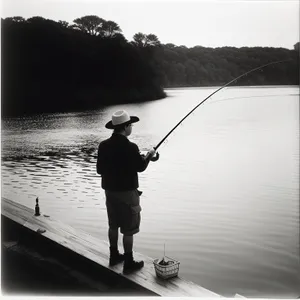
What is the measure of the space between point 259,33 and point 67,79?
193cm

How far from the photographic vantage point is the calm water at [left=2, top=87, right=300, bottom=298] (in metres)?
3.14

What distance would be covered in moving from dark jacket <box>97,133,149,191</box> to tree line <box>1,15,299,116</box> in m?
1.63

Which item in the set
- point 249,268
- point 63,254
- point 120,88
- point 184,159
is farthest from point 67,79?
point 249,268

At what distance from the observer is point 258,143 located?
4305 millimetres

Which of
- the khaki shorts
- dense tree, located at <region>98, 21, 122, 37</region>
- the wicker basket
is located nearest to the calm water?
dense tree, located at <region>98, 21, 122, 37</region>

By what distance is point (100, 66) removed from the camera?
12.7 feet

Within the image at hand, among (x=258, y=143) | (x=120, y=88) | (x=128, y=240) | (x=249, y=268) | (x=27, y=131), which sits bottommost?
(x=249, y=268)

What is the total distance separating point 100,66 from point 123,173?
2064 millimetres

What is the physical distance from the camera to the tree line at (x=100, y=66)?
3387 mm

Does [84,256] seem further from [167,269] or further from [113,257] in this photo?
[167,269]

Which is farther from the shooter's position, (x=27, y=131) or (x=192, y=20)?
(x=27, y=131)

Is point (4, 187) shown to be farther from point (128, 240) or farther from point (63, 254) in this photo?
point (128, 240)

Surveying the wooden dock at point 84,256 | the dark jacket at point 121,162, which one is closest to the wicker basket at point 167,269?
the wooden dock at point 84,256

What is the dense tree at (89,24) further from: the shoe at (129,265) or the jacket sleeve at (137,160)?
the shoe at (129,265)
